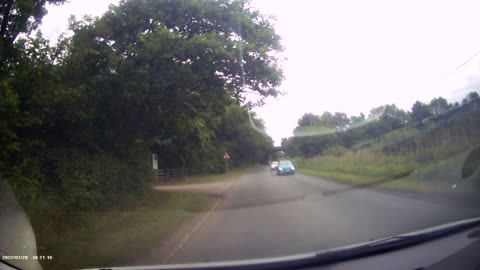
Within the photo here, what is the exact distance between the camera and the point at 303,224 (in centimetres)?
877

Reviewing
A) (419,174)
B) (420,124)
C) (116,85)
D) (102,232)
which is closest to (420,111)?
(420,124)

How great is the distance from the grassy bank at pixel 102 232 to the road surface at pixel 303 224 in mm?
747

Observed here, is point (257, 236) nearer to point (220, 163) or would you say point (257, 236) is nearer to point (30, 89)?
point (30, 89)

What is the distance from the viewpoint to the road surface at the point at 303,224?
21.7 ft

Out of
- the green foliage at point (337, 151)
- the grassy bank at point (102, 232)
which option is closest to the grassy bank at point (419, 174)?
the grassy bank at point (102, 232)

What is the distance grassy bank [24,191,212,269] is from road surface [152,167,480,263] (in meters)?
0.75

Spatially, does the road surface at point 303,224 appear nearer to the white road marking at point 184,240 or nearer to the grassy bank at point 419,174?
the white road marking at point 184,240

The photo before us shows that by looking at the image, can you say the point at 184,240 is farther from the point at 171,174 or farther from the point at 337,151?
the point at 337,151

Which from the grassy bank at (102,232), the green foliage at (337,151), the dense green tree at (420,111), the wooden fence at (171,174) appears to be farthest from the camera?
the green foliage at (337,151)

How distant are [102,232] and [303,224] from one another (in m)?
4.59

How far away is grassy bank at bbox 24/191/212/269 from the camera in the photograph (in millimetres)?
6516

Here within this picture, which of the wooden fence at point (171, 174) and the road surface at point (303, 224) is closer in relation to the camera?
the road surface at point (303, 224)

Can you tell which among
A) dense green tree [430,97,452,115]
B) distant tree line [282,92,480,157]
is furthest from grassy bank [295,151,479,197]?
dense green tree [430,97,452,115]

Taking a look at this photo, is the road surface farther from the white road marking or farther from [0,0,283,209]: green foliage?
[0,0,283,209]: green foliage
